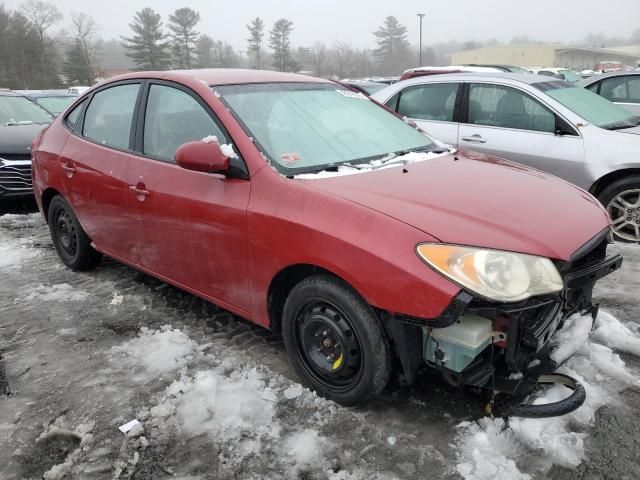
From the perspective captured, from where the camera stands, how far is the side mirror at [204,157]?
270cm

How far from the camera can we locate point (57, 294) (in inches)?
163

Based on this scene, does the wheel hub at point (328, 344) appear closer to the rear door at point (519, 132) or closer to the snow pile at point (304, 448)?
the snow pile at point (304, 448)

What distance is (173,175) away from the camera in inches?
124

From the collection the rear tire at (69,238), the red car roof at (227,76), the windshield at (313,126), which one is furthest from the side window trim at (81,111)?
the windshield at (313,126)

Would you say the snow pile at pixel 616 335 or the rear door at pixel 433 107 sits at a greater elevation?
the rear door at pixel 433 107

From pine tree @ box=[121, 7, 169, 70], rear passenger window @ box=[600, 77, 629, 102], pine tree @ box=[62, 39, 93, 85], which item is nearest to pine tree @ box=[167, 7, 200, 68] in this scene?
pine tree @ box=[121, 7, 169, 70]

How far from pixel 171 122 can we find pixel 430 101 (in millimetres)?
3519

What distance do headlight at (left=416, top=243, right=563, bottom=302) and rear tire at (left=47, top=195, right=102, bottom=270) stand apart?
10.7ft

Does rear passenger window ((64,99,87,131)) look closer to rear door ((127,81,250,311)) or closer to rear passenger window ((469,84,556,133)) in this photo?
rear door ((127,81,250,311))

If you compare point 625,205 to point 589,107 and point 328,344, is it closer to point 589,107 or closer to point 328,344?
point 589,107

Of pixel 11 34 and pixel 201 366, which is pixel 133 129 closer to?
pixel 201 366

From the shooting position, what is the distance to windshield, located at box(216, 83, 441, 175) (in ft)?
9.34

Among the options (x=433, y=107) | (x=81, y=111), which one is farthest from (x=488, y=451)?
(x=433, y=107)

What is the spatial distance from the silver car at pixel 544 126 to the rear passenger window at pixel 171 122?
3.30 metres
